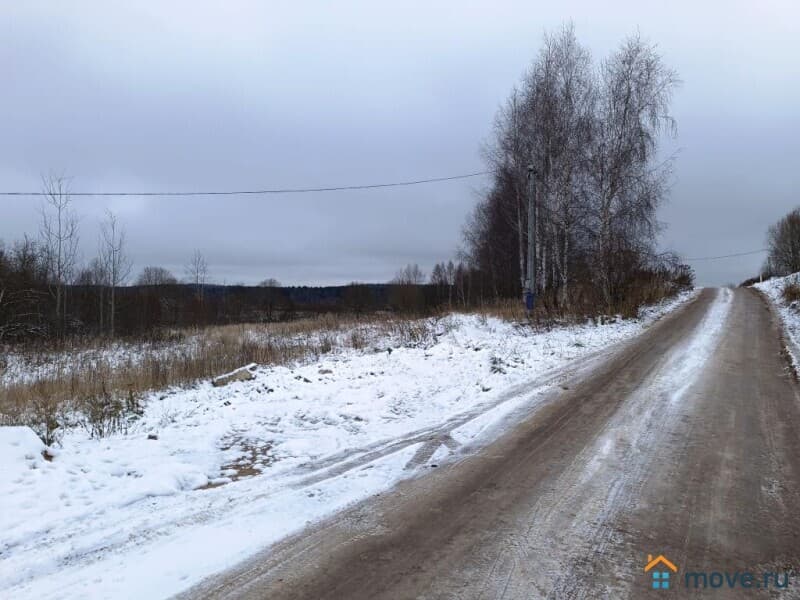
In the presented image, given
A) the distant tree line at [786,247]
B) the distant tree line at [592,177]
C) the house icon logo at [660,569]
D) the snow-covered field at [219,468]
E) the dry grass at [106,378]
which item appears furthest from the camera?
the distant tree line at [786,247]

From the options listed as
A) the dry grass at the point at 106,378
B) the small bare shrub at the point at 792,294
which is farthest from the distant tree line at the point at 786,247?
the dry grass at the point at 106,378

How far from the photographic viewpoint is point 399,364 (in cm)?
1055

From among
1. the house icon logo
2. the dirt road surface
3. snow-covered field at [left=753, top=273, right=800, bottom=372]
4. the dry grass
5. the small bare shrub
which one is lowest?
the house icon logo

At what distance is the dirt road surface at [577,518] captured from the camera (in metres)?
3.02

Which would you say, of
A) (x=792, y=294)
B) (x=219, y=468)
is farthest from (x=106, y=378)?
(x=792, y=294)

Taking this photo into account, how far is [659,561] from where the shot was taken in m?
3.20

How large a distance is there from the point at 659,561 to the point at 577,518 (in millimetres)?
686

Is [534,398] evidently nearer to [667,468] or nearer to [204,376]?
[667,468]

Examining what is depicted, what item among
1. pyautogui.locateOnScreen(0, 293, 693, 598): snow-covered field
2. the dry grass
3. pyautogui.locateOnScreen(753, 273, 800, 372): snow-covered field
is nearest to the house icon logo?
pyautogui.locateOnScreen(0, 293, 693, 598): snow-covered field

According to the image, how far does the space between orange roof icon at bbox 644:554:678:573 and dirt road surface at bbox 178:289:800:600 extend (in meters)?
0.04

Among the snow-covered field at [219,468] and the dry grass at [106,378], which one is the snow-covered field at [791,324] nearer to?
the snow-covered field at [219,468]

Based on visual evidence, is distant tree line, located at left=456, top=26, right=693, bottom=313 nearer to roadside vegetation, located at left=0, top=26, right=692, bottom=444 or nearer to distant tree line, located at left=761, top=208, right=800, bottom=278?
roadside vegetation, located at left=0, top=26, right=692, bottom=444

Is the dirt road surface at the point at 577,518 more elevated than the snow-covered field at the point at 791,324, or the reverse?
the snow-covered field at the point at 791,324

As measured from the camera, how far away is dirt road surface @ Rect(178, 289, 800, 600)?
3.02 m
